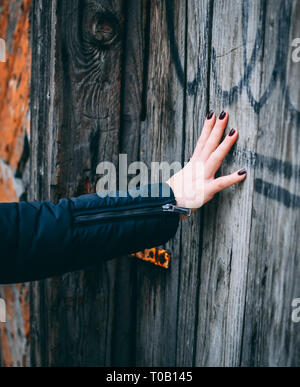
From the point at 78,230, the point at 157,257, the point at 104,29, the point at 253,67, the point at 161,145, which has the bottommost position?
the point at 157,257

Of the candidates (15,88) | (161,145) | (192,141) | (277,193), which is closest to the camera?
(277,193)

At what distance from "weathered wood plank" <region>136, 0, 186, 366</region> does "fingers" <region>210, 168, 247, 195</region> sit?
0.23 meters

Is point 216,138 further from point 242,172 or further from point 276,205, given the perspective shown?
point 276,205

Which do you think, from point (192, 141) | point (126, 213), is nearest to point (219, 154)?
point (192, 141)

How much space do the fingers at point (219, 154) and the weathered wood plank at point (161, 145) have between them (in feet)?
0.65

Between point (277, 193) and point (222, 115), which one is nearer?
point (277, 193)

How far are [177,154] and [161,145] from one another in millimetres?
80

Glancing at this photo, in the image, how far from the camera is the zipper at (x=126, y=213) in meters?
1.00

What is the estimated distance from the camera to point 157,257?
53.4 inches

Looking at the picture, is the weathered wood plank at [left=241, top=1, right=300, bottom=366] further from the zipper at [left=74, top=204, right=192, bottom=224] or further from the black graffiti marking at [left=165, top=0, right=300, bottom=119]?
the zipper at [left=74, top=204, right=192, bottom=224]

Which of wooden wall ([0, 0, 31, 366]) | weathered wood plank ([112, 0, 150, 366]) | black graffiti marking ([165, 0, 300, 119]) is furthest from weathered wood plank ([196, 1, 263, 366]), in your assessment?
wooden wall ([0, 0, 31, 366])

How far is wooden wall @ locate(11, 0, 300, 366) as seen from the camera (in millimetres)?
968
